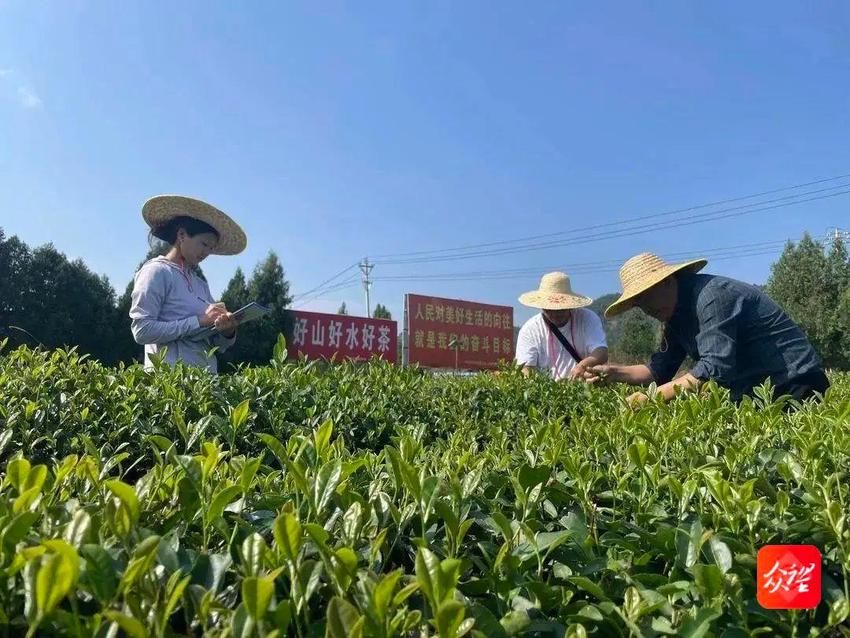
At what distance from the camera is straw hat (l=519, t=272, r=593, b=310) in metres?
4.79

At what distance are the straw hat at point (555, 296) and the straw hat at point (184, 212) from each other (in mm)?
2346

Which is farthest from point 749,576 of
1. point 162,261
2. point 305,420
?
point 162,261

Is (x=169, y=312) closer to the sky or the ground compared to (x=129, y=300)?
closer to the ground

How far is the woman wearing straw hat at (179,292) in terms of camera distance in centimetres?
351

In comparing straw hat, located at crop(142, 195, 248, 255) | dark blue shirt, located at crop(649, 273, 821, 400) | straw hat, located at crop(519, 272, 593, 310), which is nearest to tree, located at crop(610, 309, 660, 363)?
straw hat, located at crop(519, 272, 593, 310)

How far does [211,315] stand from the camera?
3564mm

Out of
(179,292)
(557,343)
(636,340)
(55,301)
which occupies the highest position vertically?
(636,340)

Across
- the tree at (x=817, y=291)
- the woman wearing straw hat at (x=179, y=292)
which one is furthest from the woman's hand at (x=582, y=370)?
the tree at (x=817, y=291)

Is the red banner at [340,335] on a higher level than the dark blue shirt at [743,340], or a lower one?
higher

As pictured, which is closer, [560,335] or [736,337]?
[736,337]

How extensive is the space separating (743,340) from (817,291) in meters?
32.8

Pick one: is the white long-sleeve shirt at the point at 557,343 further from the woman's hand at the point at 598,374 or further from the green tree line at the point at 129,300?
the green tree line at the point at 129,300

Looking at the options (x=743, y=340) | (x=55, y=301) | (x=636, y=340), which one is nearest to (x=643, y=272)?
(x=743, y=340)

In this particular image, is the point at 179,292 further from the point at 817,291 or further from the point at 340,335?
the point at 817,291
